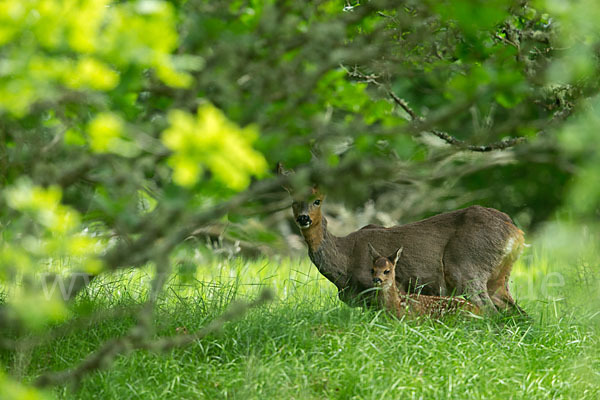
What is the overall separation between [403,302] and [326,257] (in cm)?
72

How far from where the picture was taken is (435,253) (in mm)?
6484

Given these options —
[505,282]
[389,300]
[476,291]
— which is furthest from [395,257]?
[505,282]

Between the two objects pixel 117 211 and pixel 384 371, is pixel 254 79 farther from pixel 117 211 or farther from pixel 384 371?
pixel 384 371

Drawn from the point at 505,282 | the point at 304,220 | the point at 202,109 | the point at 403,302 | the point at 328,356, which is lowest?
the point at 505,282

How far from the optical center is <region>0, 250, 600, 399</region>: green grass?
4633 millimetres

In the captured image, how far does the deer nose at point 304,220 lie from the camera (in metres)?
6.10

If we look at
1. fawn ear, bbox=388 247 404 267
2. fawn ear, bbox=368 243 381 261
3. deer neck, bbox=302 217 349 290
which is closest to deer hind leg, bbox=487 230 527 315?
fawn ear, bbox=388 247 404 267

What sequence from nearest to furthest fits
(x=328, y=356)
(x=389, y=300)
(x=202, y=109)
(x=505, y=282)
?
(x=202, y=109) → (x=328, y=356) → (x=389, y=300) → (x=505, y=282)

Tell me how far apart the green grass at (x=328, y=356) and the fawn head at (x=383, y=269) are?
23 cm

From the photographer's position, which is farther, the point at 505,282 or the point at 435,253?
the point at 505,282

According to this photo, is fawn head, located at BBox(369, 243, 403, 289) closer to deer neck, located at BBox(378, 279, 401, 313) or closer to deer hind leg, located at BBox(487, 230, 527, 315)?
deer neck, located at BBox(378, 279, 401, 313)

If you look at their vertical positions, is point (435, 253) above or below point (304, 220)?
below

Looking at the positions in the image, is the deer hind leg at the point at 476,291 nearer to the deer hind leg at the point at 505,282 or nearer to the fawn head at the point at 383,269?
the deer hind leg at the point at 505,282

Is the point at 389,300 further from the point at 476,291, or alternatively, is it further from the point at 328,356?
the point at 328,356
